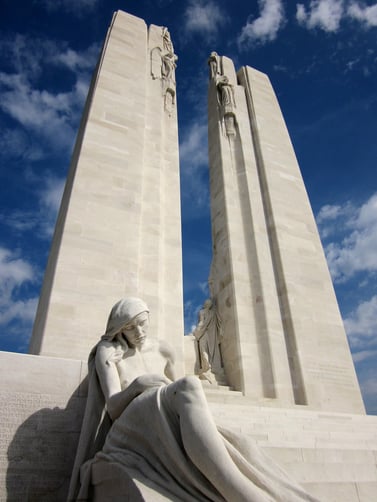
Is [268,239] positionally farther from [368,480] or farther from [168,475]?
[168,475]

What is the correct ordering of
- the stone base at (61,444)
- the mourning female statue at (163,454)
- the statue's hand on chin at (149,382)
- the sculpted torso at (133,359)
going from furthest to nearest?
the sculpted torso at (133,359) → the stone base at (61,444) → the statue's hand on chin at (149,382) → the mourning female statue at (163,454)

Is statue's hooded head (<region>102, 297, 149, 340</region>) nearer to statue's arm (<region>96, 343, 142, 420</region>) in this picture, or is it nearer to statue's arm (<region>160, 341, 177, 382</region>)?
statue's arm (<region>96, 343, 142, 420</region>)

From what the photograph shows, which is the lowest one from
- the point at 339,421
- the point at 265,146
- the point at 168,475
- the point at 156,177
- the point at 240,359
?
the point at 168,475

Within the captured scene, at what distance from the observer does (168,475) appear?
85.6 inches

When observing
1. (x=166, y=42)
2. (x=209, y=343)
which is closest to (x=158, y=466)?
(x=209, y=343)

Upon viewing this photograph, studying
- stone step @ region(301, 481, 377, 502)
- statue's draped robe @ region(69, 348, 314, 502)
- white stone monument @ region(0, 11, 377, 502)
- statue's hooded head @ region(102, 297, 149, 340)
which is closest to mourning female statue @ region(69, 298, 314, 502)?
statue's draped robe @ region(69, 348, 314, 502)

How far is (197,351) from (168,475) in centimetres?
690

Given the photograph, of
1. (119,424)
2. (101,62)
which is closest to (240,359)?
(119,424)

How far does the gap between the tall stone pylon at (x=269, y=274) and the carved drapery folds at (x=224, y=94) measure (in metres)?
0.04

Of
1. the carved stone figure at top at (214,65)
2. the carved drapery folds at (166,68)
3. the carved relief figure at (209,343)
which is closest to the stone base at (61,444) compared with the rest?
the carved relief figure at (209,343)

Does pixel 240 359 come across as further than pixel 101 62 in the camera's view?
No

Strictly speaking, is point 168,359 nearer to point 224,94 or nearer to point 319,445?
point 319,445

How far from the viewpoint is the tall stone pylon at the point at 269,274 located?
25.6 ft

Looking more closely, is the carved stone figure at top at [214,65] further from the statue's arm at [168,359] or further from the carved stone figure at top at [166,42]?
the statue's arm at [168,359]
